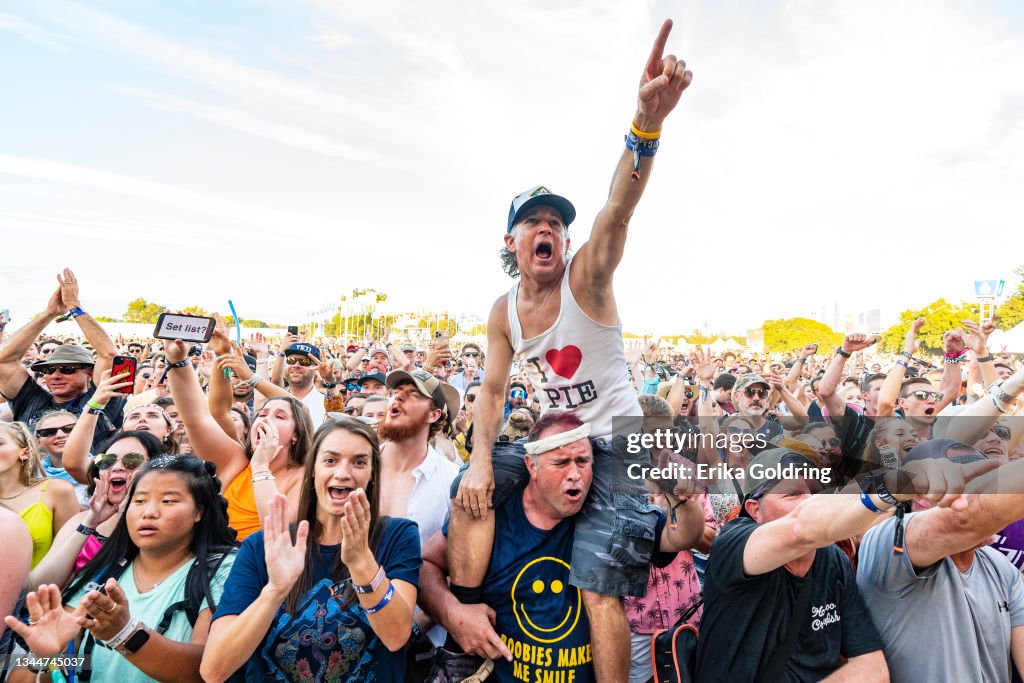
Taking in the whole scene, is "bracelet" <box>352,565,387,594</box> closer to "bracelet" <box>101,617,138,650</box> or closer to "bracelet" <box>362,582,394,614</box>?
"bracelet" <box>362,582,394,614</box>

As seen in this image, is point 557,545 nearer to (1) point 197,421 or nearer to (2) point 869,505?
(2) point 869,505

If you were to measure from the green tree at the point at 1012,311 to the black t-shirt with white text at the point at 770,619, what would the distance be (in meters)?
52.1

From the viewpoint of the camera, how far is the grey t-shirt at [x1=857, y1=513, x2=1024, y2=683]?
239 cm

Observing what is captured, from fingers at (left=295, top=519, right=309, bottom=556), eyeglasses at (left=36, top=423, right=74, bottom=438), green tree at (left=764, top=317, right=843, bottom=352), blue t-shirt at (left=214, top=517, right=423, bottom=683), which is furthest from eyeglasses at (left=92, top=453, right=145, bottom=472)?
green tree at (left=764, top=317, right=843, bottom=352)

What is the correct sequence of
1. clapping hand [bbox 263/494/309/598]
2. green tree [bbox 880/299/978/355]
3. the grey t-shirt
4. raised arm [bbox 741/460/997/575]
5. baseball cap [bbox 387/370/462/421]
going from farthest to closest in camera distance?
green tree [bbox 880/299/978/355], baseball cap [bbox 387/370/462/421], the grey t-shirt, clapping hand [bbox 263/494/309/598], raised arm [bbox 741/460/997/575]

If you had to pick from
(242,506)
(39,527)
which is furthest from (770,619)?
(39,527)

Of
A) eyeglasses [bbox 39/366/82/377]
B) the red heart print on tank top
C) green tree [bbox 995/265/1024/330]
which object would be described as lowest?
the red heart print on tank top

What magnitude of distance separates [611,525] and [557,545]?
0.31 metres

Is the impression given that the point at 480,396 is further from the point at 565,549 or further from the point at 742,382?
the point at 742,382

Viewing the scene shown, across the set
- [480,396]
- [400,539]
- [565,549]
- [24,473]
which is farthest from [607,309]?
[24,473]

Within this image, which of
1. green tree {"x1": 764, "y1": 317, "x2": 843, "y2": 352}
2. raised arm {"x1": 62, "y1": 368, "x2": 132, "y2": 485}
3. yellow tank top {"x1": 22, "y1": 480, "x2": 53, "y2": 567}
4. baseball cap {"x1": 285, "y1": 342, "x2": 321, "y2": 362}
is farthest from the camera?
green tree {"x1": 764, "y1": 317, "x2": 843, "y2": 352}

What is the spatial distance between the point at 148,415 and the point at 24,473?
95 centimetres

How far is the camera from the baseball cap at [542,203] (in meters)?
3.15

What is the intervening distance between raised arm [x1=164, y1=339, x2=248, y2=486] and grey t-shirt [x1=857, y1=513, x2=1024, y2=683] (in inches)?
153
